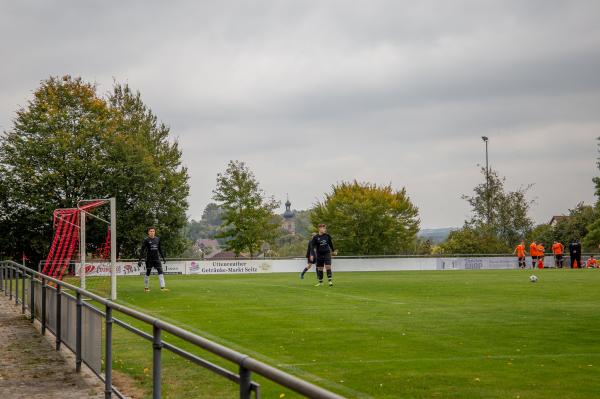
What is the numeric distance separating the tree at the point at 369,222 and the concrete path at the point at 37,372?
171ft

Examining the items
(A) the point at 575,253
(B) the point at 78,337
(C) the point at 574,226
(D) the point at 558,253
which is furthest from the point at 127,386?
(C) the point at 574,226

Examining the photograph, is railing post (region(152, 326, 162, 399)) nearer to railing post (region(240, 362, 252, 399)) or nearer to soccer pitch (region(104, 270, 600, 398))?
soccer pitch (region(104, 270, 600, 398))

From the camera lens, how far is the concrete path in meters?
9.12

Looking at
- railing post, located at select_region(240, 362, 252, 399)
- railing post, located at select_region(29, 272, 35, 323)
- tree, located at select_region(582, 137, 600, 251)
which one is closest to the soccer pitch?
railing post, located at select_region(240, 362, 252, 399)

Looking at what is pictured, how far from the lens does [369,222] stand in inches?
2623

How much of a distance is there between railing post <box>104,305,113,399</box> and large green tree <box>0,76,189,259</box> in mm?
46561

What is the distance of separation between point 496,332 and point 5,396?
8.23 meters

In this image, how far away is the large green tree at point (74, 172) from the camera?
53719 mm

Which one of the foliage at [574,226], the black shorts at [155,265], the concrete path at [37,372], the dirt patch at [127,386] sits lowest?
the concrete path at [37,372]

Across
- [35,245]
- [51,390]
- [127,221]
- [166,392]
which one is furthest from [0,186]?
[166,392]

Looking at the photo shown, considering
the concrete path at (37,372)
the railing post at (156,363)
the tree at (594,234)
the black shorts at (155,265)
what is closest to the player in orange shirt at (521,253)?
the tree at (594,234)

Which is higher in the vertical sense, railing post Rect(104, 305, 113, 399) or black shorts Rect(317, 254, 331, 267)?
black shorts Rect(317, 254, 331, 267)

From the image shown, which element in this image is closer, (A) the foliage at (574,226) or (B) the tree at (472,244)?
(B) the tree at (472,244)

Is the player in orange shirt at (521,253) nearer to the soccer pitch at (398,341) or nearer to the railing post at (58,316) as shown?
the soccer pitch at (398,341)
